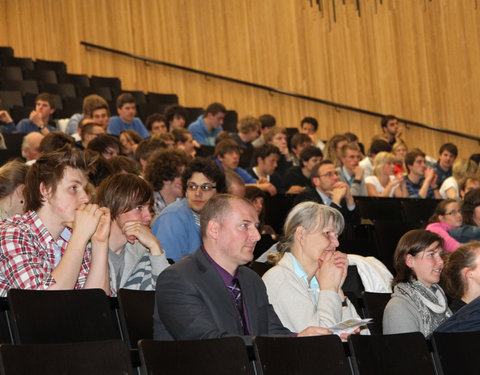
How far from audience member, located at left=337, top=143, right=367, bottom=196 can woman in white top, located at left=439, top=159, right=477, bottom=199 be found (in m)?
0.76

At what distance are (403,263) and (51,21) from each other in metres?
8.68

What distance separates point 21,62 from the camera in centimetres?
1030

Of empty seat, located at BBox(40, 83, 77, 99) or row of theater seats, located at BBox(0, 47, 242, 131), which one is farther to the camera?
empty seat, located at BBox(40, 83, 77, 99)

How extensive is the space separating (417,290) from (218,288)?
1131 mm

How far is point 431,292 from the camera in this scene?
12.0 feet

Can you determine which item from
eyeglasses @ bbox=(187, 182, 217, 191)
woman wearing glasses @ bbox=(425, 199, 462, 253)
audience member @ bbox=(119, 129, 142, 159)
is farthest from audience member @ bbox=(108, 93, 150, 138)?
eyeglasses @ bbox=(187, 182, 217, 191)

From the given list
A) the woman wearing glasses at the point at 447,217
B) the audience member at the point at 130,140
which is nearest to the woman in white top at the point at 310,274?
the woman wearing glasses at the point at 447,217

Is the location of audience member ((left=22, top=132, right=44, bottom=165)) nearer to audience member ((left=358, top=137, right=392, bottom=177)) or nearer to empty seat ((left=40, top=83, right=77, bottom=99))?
audience member ((left=358, top=137, right=392, bottom=177))

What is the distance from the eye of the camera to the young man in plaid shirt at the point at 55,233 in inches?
114

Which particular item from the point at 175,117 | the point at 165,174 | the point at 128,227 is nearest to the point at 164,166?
the point at 165,174

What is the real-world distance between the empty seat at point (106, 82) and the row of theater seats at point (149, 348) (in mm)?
7741

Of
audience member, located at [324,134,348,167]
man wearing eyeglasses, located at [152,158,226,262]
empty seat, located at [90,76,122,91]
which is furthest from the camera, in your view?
empty seat, located at [90,76,122,91]

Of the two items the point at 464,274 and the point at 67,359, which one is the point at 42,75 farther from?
the point at 67,359

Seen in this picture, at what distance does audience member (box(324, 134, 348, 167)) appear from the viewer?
7.75m
